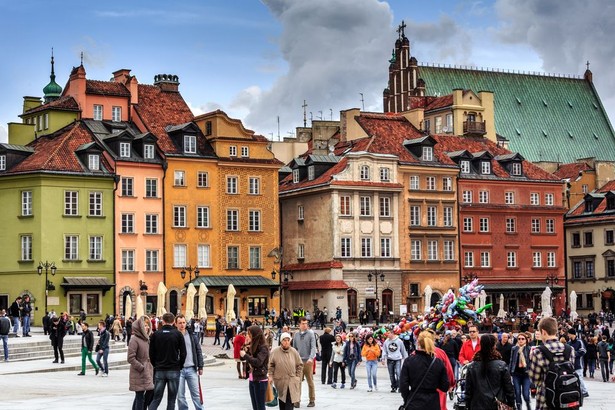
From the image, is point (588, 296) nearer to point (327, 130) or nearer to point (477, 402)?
point (327, 130)

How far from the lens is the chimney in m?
81.2

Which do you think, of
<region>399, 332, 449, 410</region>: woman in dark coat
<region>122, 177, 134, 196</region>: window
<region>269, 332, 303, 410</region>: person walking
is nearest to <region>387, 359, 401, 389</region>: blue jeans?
<region>269, 332, 303, 410</region>: person walking

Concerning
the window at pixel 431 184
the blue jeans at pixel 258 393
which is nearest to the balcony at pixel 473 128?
the window at pixel 431 184

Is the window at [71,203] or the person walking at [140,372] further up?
the window at [71,203]

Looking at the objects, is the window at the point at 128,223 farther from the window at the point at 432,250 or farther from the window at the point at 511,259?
the window at the point at 511,259

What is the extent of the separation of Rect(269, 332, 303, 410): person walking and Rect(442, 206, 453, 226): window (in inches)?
2565

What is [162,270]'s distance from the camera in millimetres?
74250

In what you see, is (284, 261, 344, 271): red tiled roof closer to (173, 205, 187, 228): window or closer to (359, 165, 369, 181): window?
(359, 165, 369, 181): window

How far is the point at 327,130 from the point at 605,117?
33.1 metres

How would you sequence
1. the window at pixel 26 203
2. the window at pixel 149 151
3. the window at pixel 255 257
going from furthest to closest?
the window at pixel 255 257 → the window at pixel 149 151 → the window at pixel 26 203

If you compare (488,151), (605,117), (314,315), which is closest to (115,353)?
(314,315)

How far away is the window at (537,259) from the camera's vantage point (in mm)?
88438

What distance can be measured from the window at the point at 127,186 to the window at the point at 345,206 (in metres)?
14.0

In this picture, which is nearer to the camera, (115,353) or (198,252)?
(115,353)
